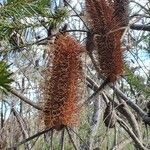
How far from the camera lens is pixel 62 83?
45.3 inches

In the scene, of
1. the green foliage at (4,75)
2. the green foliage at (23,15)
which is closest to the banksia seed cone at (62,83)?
the green foliage at (23,15)

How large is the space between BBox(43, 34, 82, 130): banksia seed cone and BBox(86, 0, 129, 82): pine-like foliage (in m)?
0.11

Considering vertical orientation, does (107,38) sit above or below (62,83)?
above

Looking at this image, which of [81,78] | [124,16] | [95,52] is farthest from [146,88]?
[81,78]

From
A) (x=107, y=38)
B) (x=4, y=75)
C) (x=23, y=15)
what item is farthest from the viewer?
(x=107, y=38)

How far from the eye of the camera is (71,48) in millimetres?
1150

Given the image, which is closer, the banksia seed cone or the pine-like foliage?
the banksia seed cone

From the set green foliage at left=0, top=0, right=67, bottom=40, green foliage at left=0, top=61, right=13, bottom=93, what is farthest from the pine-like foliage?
green foliage at left=0, top=61, right=13, bottom=93

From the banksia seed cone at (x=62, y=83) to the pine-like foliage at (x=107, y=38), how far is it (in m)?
0.11

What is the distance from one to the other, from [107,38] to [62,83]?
208 millimetres

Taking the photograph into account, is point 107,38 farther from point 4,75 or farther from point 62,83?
point 4,75

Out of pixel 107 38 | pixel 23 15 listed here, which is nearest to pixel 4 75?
pixel 23 15

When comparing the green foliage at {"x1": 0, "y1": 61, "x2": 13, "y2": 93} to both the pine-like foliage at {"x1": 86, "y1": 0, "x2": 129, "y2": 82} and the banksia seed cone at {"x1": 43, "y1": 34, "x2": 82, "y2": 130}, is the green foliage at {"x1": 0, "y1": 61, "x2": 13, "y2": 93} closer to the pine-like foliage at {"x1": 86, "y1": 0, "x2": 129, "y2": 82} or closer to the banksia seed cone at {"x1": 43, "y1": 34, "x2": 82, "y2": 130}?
the banksia seed cone at {"x1": 43, "y1": 34, "x2": 82, "y2": 130}

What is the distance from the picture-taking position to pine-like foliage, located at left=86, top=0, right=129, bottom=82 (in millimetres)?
1257
